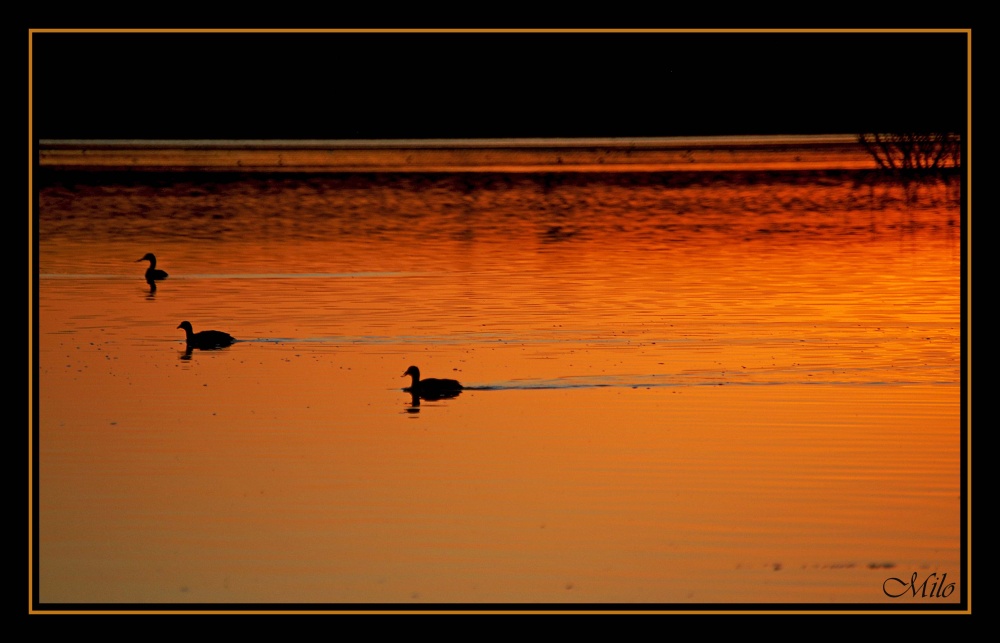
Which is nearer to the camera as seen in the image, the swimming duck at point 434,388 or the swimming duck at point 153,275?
the swimming duck at point 434,388

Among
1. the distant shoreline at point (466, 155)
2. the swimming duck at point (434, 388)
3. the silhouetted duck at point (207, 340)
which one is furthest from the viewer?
the distant shoreline at point (466, 155)

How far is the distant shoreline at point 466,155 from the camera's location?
53.1 metres

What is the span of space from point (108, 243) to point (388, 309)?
1227 cm

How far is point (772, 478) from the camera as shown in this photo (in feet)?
38.9

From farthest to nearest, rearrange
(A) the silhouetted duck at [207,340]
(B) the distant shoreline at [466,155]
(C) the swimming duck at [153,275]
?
(B) the distant shoreline at [466,155]
(C) the swimming duck at [153,275]
(A) the silhouetted duck at [207,340]

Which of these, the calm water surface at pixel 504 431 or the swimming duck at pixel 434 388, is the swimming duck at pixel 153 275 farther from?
the swimming duck at pixel 434 388
